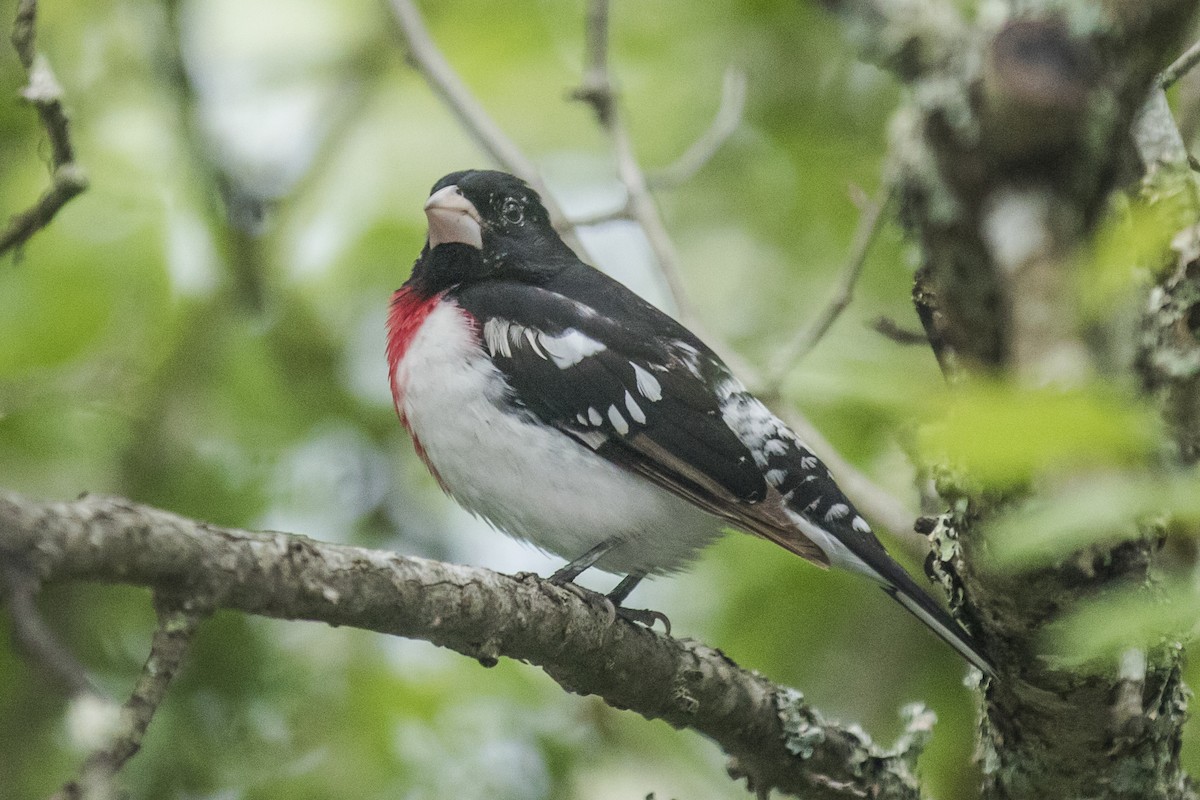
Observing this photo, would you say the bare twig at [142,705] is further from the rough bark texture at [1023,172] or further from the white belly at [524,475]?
the white belly at [524,475]

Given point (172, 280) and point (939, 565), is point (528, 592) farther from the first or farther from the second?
point (172, 280)

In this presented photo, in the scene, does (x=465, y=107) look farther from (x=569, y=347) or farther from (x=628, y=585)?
(x=628, y=585)

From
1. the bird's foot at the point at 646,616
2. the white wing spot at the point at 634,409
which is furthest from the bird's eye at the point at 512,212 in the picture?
the bird's foot at the point at 646,616

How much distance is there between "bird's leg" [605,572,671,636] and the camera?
3687 mm

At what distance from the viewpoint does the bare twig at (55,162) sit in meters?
3.01

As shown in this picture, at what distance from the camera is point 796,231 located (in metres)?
6.61

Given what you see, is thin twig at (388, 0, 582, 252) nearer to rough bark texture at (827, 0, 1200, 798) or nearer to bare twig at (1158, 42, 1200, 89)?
bare twig at (1158, 42, 1200, 89)

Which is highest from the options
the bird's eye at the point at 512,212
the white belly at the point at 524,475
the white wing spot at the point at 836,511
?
the bird's eye at the point at 512,212

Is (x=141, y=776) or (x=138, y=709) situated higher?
(x=141, y=776)

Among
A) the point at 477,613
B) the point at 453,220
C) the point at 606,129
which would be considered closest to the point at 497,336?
the point at 453,220

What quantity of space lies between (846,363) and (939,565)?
109 centimetres

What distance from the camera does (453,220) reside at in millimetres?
4488

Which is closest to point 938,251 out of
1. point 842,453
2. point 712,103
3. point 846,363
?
point 846,363

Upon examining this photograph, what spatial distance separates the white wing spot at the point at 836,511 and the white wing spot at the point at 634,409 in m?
0.62
